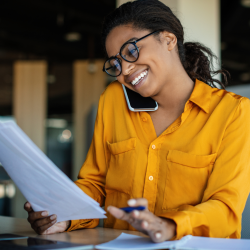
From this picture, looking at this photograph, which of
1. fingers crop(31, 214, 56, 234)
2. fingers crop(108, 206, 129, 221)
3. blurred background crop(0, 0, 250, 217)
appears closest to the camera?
fingers crop(108, 206, 129, 221)

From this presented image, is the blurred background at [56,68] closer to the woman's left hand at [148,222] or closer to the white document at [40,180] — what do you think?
the white document at [40,180]

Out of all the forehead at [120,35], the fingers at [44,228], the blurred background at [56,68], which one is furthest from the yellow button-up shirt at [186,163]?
the blurred background at [56,68]

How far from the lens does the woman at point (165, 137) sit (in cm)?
104

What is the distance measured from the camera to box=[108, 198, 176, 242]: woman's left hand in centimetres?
70

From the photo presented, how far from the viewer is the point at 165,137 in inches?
47.9

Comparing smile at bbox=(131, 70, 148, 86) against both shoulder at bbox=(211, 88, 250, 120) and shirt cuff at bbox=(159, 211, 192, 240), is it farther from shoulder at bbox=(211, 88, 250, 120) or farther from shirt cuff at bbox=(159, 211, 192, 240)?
shirt cuff at bbox=(159, 211, 192, 240)

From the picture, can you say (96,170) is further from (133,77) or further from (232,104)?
(232,104)

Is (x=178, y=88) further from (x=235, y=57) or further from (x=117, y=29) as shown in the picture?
(x=235, y=57)

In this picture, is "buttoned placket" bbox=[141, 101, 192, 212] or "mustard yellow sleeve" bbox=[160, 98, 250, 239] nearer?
"mustard yellow sleeve" bbox=[160, 98, 250, 239]

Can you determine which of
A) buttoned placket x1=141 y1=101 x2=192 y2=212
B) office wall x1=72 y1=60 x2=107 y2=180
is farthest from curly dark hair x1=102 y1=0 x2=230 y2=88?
office wall x1=72 y1=60 x2=107 y2=180

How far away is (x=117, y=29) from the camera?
4.25 ft

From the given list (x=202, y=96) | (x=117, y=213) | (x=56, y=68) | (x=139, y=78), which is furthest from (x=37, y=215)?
(x=56, y=68)

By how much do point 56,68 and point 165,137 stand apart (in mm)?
6772

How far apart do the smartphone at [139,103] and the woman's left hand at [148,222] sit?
2.01ft
